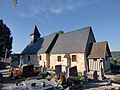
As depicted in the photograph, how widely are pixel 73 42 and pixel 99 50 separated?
6363 mm

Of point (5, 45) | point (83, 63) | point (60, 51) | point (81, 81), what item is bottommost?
point (81, 81)

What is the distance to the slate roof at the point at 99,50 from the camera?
25234 mm

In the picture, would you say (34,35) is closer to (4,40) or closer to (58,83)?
(4,40)

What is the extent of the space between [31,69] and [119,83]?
14.4m

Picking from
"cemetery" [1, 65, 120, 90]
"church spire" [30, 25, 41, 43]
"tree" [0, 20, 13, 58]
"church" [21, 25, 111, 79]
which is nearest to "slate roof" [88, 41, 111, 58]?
"church" [21, 25, 111, 79]

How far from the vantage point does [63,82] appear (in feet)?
52.7

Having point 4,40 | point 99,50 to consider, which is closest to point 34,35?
point 4,40

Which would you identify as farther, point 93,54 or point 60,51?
point 60,51

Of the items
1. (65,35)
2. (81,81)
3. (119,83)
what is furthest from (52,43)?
(119,83)

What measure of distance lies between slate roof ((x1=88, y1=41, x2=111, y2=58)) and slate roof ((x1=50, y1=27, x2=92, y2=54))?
1.54 meters

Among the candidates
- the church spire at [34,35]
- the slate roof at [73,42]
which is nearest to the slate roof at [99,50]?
the slate roof at [73,42]

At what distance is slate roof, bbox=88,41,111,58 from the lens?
993 inches

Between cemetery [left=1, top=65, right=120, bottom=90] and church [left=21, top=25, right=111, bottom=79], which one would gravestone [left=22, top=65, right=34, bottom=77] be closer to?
cemetery [left=1, top=65, right=120, bottom=90]

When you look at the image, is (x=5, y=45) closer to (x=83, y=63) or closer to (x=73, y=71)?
(x=83, y=63)
